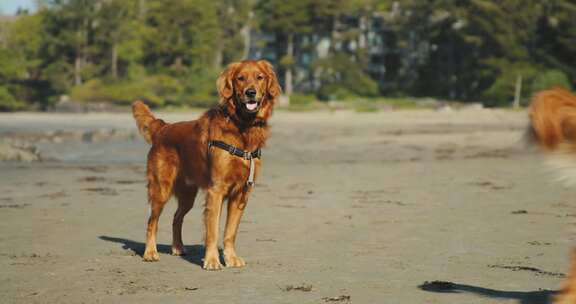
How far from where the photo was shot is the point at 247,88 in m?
7.04

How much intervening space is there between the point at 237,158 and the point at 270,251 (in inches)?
46.3

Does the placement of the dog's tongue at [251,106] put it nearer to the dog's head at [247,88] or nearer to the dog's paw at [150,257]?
the dog's head at [247,88]

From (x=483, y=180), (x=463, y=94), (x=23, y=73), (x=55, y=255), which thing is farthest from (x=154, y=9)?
(x=55, y=255)

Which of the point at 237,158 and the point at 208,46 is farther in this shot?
the point at 208,46

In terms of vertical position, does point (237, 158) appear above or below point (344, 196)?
above

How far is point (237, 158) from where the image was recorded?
7043mm

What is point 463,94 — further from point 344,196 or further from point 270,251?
point 270,251

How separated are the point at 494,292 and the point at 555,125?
209 centimetres

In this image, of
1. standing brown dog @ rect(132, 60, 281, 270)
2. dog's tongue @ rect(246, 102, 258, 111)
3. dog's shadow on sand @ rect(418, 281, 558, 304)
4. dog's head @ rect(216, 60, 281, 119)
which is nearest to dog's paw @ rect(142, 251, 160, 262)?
standing brown dog @ rect(132, 60, 281, 270)

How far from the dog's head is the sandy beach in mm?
1310

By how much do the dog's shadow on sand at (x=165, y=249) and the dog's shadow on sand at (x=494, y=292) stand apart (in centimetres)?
212

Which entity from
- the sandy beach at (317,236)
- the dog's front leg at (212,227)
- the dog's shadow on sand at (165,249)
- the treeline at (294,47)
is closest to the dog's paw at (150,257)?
the sandy beach at (317,236)

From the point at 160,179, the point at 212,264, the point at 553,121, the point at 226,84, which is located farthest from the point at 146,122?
the point at 553,121

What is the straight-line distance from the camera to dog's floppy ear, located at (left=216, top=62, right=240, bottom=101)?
7.10m
